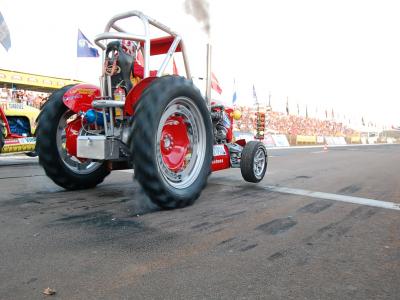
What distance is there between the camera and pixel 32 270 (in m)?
2.28

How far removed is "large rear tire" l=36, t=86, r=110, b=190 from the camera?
4621mm

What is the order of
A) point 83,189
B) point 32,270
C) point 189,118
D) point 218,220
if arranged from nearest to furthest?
point 32,270 → point 218,220 → point 189,118 → point 83,189

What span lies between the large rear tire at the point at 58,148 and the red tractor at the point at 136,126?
1 cm

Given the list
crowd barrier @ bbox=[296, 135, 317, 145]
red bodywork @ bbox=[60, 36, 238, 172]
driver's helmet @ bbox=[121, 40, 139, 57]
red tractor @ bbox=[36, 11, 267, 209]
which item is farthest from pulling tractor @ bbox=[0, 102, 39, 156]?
crowd barrier @ bbox=[296, 135, 317, 145]

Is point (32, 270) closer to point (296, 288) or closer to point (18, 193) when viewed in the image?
point (296, 288)

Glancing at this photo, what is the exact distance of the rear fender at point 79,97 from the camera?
4.55 meters

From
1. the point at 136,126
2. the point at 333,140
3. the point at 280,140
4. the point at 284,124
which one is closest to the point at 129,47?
the point at 136,126

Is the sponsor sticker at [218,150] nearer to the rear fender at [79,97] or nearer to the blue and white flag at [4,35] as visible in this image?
the rear fender at [79,97]

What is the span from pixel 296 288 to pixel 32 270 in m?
1.59

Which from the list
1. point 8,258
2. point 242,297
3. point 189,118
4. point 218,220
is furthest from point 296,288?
point 189,118

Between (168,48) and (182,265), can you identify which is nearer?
(182,265)

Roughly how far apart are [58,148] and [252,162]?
2.87 m

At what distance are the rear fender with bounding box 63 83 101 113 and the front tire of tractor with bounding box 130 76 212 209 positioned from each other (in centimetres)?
113

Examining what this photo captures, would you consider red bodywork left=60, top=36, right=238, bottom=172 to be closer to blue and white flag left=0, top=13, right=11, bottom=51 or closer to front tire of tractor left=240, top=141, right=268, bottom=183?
front tire of tractor left=240, top=141, right=268, bottom=183
